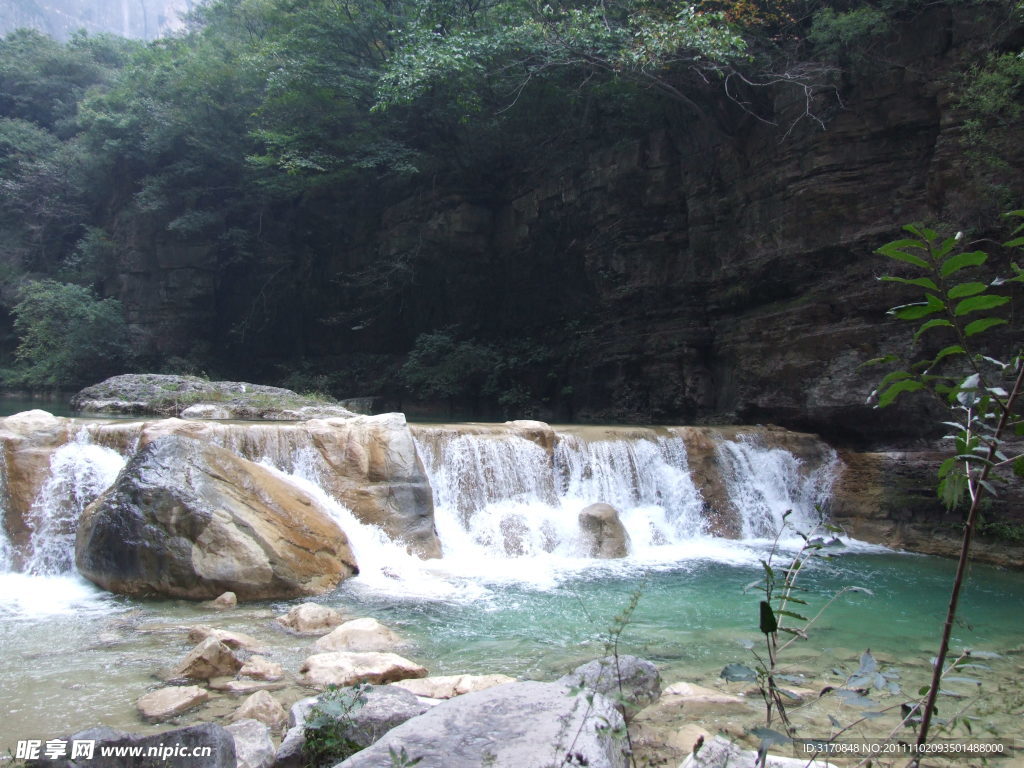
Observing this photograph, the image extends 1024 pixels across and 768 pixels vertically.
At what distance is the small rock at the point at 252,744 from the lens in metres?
2.85

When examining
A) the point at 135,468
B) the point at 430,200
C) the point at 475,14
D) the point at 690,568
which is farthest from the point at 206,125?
the point at 690,568

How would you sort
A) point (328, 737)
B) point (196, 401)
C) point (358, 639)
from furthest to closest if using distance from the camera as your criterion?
point (196, 401) → point (358, 639) → point (328, 737)

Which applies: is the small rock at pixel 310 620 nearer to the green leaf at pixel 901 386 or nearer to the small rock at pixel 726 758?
the small rock at pixel 726 758

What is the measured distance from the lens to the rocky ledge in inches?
452

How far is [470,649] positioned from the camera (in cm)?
484

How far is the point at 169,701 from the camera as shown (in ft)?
12.0

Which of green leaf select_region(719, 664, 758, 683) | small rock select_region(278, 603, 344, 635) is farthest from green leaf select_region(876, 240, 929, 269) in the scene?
small rock select_region(278, 603, 344, 635)

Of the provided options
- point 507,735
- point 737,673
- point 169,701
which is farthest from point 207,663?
point 737,673

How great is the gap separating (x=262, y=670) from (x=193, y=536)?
2.30 m

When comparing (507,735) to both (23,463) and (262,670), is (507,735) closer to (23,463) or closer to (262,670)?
(262,670)

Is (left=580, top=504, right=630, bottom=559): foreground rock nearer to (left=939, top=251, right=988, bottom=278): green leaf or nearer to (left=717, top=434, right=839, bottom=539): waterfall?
(left=717, top=434, right=839, bottom=539): waterfall

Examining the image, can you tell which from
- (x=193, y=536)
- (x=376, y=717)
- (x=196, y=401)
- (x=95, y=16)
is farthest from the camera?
(x=95, y=16)

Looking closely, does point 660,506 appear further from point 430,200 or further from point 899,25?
point 430,200

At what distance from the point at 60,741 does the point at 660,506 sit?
786 centimetres
